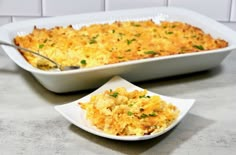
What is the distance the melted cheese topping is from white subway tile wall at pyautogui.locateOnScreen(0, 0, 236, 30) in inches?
23.7

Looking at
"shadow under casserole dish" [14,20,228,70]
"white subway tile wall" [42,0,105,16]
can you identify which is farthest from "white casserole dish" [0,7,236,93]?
"white subway tile wall" [42,0,105,16]

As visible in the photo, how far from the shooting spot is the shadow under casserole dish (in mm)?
1150

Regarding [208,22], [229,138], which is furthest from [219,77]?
[229,138]

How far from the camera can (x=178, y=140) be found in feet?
3.07

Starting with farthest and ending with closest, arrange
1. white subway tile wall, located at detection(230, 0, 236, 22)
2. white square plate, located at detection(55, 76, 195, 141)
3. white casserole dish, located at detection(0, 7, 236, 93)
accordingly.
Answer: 1. white subway tile wall, located at detection(230, 0, 236, 22)
2. white casserole dish, located at detection(0, 7, 236, 93)
3. white square plate, located at detection(55, 76, 195, 141)

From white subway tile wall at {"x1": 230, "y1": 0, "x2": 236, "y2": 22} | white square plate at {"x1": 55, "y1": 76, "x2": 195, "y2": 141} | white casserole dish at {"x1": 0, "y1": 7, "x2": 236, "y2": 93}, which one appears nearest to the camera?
white square plate at {"x1": 55, "y1": 76, "x2": 195, "y2": 141}

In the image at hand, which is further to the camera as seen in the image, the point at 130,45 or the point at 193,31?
the point at 193,31

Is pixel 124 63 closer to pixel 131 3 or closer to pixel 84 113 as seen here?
pixel 84 113

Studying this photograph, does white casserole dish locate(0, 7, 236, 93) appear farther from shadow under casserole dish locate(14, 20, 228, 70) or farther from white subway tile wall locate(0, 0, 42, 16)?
white subway tile wall locate(0, 0, 42, 16)

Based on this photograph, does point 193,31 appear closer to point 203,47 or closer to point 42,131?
point 203,47

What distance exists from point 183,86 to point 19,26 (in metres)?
0.43

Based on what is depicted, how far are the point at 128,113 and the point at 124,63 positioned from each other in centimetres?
18

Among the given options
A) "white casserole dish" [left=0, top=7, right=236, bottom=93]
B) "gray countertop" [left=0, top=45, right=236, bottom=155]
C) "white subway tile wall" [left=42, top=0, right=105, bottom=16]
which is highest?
"white subway tile wall" [left=42, top=0, right=105, bottom=16]

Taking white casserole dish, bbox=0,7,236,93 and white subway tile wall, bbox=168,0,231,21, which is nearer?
white casserole dish, bbox=0,7,236,93
